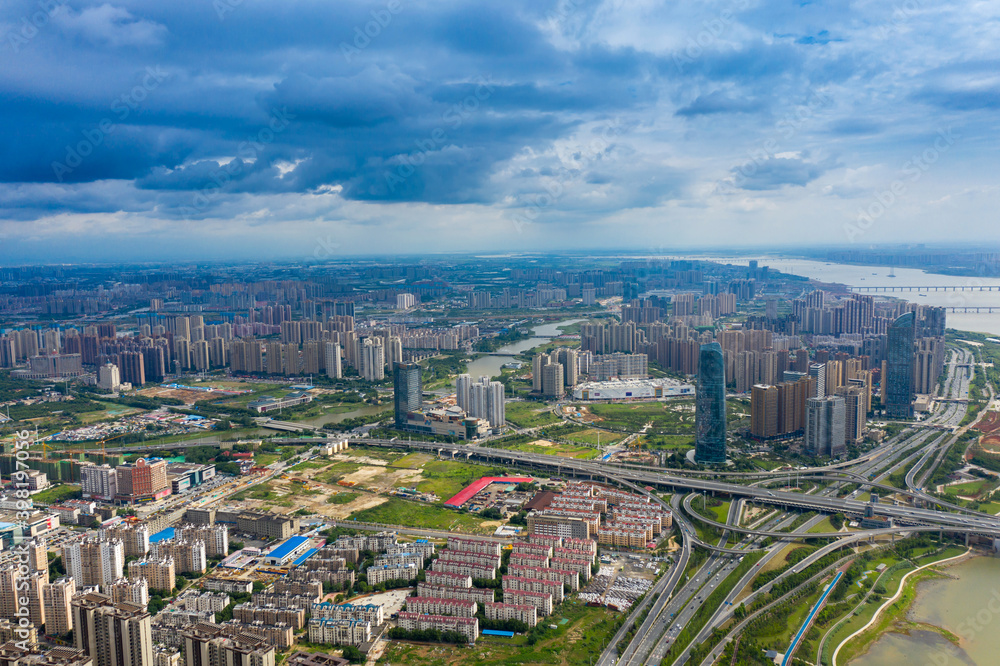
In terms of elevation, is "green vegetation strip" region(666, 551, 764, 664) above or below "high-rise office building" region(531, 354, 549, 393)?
below

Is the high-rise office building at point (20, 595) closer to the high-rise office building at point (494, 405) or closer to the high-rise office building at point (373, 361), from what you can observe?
the high-rise office building at point (494, 405)

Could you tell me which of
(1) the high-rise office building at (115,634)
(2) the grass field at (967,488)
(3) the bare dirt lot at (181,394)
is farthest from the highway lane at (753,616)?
(3) the bare dirt lot at (181,394)

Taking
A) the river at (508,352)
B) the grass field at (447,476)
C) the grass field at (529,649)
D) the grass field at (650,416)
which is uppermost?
the river at (508,352)

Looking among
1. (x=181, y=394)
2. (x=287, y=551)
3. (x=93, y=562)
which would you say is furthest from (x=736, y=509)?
(x=181, y=394)

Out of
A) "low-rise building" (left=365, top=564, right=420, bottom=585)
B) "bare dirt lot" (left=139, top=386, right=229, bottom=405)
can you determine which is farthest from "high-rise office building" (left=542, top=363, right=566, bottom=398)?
"low-rise building" (left=365, top=564, right=420, bottom=585)

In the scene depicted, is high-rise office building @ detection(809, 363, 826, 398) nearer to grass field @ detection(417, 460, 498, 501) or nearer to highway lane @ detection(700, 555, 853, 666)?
highway lane @ detection(700, 555, 853, 666)

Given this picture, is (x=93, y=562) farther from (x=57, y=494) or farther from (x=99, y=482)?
(x=57, y=494)
